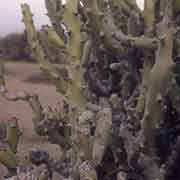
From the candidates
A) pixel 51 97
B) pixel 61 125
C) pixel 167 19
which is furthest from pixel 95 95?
pixel 51 97

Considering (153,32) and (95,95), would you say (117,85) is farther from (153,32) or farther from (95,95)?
(153,32)

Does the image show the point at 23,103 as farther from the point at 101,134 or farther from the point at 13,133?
the point at 101,134

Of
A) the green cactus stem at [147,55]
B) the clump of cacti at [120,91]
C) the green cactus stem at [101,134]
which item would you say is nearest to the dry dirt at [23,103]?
the clump of cacti at [120,91]

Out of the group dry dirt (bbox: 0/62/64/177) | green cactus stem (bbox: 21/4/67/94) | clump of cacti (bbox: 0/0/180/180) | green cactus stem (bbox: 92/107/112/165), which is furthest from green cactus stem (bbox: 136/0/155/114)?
dry dirt (bbox: 0/62/64/177)

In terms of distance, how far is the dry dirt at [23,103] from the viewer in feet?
11.2

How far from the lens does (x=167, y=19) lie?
1585mm

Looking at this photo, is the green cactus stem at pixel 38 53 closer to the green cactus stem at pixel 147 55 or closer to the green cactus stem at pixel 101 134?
the green cactus stem at pixel 147 55

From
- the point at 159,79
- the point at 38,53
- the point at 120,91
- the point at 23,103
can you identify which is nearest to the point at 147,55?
the point at 159,79

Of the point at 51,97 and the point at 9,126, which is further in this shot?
the point at 51,97

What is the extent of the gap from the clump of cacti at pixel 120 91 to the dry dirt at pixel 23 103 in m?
0.80

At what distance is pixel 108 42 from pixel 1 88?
0.70 metres

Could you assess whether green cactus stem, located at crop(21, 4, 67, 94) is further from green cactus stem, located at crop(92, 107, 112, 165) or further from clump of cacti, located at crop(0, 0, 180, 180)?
green cactus stem, located at crop(92, 107, 112, 165)

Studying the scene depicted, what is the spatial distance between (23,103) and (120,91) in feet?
8.02

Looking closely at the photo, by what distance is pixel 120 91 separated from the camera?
2154mm
